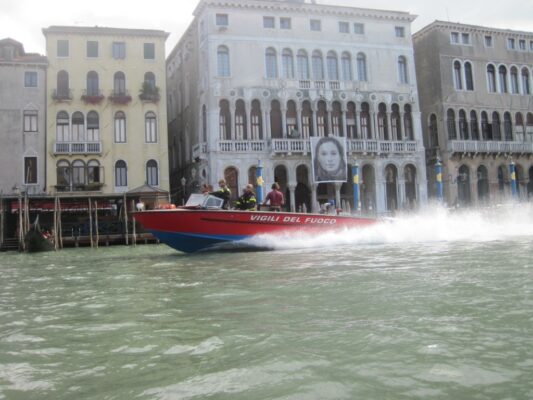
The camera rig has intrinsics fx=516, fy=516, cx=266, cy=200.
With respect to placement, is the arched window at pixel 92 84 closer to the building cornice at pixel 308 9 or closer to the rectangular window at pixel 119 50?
the rectangular window at pixel 119 50

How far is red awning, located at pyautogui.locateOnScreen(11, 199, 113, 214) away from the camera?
22188 mm

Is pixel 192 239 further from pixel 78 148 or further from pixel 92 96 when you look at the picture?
pixel 92 96

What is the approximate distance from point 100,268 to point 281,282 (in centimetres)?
457

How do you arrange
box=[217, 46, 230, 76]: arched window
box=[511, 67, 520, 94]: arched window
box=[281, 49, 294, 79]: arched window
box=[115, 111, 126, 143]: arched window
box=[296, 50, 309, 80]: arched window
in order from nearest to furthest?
box=[115, 111, 126, 143]: arched window
box=[217, 46, 230, 76]: arched window
box=[281, 49, 294, 79]: arched window
box=[296, 50, 309, 80]: arched window
box=[511, 67, 520, 94]: arched window

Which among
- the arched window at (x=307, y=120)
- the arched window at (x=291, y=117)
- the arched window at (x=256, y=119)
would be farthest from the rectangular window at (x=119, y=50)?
the arched window at (x=307, y=120)

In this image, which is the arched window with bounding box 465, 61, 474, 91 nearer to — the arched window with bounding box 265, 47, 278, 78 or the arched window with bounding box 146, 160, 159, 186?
the arched window with bounding box 265, 47, 278, 78

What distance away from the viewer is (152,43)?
26.6 metres

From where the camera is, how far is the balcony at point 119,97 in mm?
25484

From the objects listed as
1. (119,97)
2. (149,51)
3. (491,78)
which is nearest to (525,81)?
(491,78)

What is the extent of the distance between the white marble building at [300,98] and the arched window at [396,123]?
2.2 inches

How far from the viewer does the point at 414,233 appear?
14102 millimetres

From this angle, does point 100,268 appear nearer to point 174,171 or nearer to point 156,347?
point 156,347

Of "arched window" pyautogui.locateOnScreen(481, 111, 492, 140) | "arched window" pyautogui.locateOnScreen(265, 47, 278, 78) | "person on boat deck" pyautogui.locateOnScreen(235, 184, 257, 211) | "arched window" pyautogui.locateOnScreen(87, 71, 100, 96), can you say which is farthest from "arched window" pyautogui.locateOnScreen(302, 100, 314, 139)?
"person on boat deck" pyautogui.locateOnScreen(235, 184, 257, 211)

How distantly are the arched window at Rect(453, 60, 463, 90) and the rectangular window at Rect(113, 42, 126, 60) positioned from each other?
1856cm
